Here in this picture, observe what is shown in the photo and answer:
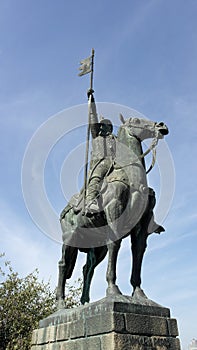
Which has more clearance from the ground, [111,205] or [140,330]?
[111,205]

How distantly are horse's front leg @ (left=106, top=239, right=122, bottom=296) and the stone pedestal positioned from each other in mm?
266

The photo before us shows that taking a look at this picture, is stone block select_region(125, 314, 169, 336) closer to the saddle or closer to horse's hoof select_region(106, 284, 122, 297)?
horse's hoof select_region(106, 284, 122, 297)

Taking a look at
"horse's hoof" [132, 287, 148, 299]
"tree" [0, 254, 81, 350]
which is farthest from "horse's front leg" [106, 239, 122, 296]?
"tree" [0, 254, 81, 350]

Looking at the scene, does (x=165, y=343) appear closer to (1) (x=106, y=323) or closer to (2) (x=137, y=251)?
(1) (x=106, y=323)

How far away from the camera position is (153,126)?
7.49 m

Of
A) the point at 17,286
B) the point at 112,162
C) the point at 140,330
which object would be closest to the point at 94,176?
the point at 112,162

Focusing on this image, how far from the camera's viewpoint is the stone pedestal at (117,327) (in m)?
5.32

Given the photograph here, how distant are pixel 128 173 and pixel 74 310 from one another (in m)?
2.53

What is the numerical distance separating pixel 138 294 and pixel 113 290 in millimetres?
587

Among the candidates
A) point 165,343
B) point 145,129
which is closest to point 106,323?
point 165,343

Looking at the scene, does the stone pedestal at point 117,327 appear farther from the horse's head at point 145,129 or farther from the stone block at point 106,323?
the horse's head at point 145,129

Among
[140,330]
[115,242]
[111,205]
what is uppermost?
[111,205]

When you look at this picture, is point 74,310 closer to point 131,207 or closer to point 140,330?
point 140,330

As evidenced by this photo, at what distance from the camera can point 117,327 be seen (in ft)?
17.4
